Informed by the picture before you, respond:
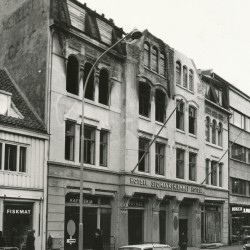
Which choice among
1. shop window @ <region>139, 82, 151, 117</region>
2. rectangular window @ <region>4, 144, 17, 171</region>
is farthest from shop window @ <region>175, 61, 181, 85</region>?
rectangular window @ <region>4, 144, 17, 171</region>

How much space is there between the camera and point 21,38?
104 ft

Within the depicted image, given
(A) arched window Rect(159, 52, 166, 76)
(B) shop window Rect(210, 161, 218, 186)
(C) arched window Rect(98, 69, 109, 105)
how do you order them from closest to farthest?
(C) arched window Rect(98, 69, 109, 105) < (A) arched window Rect(159, 52, 166, 76) < (B) shop window Rect(210, 161, 218, 186)

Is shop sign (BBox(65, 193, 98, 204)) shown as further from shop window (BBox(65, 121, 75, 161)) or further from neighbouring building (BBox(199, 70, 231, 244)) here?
neighbouring building (BBox(199, 70, 231, 244))

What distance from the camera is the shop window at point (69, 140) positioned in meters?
30.0

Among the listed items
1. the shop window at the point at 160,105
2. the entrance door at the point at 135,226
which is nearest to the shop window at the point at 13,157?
the entrance door at the point at 135,226

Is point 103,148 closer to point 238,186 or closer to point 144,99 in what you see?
point 144,99

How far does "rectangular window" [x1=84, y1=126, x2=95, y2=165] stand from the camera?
103 ft

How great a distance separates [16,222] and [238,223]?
97.7 ft

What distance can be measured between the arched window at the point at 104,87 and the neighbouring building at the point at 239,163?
1934cm

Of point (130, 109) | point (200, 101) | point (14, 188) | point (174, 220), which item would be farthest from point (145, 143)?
point (14, 188)

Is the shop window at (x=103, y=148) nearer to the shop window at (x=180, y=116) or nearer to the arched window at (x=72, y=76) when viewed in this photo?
the arched window at (x=72, y=76)

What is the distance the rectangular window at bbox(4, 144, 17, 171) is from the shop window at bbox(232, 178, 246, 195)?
29573 mm

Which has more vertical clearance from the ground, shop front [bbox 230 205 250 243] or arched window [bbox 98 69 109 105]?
arched window [bbox 98 69 109 105]

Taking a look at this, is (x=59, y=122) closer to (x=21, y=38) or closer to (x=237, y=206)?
(x=21, y=38)
